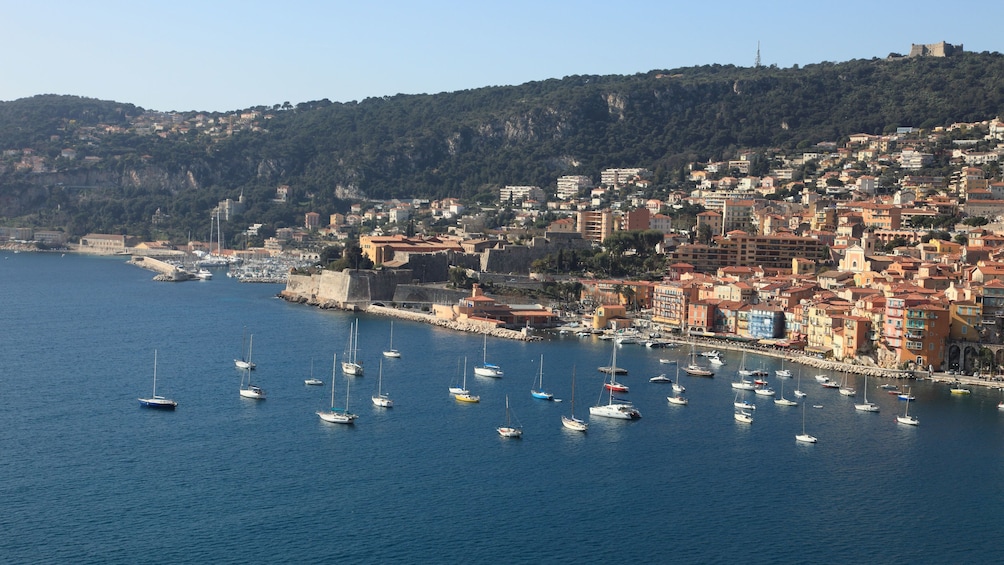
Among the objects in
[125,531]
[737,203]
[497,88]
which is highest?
[497,88]

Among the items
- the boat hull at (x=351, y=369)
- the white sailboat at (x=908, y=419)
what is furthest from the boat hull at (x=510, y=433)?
the white sailboat at (x=908, y=419)

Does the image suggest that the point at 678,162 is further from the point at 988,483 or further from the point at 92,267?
the point at 988,483

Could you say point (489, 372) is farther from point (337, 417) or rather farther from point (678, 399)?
point (337, 417)

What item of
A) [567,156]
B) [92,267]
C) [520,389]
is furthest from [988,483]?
[567,156]

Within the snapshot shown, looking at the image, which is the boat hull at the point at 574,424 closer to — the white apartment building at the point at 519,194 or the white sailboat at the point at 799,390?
the white sailboat at the point at 799,390

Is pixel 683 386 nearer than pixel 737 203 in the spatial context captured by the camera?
Yes
